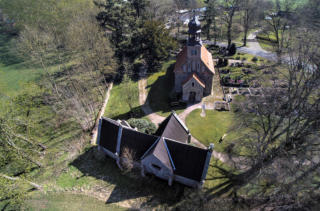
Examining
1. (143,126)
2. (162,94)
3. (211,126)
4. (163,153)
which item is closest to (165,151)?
(163,153)

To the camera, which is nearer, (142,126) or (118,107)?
(142,126)

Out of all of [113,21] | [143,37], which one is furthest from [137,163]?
[113,21]

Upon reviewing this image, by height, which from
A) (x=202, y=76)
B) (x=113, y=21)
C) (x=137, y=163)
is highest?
(x=113, y=21)

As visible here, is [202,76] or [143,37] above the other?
[143,37]

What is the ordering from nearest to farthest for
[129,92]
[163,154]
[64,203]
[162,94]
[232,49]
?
[163,154]
[64,203]
[129,92]
[162,94]
[232,49]

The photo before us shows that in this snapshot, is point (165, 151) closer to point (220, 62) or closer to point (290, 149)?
point (290, 149)

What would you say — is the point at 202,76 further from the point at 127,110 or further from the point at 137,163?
the point at 137,163
